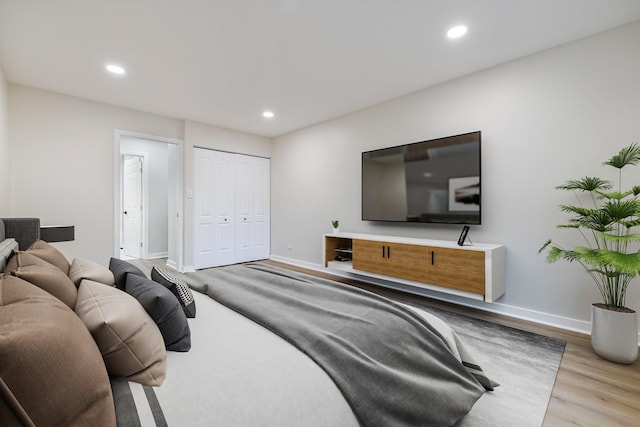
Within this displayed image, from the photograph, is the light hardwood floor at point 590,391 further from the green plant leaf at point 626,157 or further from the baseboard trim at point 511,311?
the green plant leaf at point 626,157

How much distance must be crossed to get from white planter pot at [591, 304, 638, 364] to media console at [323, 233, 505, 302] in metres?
0.74

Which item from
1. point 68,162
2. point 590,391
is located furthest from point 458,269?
point 68,162

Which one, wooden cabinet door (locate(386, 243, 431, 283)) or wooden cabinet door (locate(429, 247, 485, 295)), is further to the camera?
wooden cabinet door (locate(386, 243, 431, 283))

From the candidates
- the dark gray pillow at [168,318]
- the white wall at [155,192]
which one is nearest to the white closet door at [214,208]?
the white wall at [155,192]

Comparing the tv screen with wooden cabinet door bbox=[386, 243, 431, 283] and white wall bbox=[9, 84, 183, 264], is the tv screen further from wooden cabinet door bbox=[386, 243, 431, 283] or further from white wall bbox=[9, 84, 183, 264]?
white wall bbox=[9, 84, 183, 264]

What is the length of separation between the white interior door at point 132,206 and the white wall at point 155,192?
214mm

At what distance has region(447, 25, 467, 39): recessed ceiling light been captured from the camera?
7.79 ft

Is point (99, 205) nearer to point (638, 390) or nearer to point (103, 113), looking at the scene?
point (103, 113)

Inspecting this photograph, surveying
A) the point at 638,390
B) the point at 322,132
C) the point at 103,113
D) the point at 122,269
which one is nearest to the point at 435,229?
the point at 638,390

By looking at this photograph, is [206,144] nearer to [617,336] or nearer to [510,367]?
[510,367]

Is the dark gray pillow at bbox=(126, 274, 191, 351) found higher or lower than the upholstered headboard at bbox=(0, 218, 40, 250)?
lower

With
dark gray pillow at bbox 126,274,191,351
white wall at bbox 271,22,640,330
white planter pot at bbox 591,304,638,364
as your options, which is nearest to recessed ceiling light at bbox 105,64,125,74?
dark gray pillow at bbox 126,274,191,351

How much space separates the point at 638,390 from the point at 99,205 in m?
5.71

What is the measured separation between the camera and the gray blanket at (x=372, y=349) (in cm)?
106
